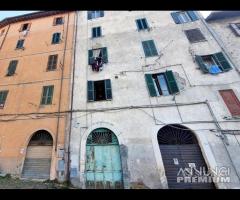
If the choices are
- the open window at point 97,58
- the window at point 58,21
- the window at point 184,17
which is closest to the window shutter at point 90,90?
the open window at point 97,58

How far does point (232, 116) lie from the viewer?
1062cm

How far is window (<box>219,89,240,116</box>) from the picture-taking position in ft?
35.4

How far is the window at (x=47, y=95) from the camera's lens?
12811 mm

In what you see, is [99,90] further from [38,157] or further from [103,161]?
[38,157]

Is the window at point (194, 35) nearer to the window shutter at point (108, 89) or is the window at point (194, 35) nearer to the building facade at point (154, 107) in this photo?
the building facade at point (154, 107)

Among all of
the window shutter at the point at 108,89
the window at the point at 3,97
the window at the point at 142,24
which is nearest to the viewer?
the window shutter at the point at 108,89

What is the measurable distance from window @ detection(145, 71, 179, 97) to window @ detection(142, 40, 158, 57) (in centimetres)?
171

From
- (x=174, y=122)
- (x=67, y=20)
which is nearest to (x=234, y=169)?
(x=174, y=122)

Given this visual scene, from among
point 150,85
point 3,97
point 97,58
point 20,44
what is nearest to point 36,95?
point 3,97

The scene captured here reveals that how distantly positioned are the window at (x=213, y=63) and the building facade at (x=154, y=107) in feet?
0.18

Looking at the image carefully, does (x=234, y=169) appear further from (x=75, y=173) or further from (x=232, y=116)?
(x=75, y=173)

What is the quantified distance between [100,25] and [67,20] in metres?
3.05

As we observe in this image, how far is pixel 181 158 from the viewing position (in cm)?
1026

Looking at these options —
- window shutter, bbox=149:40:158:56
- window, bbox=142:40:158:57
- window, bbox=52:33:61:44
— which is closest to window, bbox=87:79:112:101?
window, bbox=142:40:158:57
